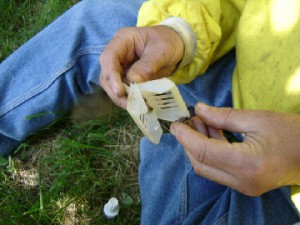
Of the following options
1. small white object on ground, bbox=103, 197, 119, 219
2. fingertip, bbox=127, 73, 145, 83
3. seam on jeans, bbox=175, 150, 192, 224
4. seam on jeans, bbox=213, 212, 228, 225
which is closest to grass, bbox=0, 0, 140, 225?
small white object on ground, bbox=103, 197, 119, 219

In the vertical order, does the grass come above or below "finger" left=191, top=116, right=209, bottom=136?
below

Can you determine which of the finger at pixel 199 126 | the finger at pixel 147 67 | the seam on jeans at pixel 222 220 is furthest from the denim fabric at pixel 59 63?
the seam on jeans at pixel 222 220

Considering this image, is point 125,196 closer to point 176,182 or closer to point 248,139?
point 176,182

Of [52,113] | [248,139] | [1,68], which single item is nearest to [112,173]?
[52,113]

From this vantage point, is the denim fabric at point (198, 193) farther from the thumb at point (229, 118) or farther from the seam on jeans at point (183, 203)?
the thumb at point (229, 118)

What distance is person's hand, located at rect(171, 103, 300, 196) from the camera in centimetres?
69

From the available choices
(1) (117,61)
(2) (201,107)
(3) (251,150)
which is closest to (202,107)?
(2) (201,107)

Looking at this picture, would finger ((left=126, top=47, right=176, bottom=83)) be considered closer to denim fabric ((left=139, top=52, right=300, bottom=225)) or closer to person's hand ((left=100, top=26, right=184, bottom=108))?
person's hand ((left=100, top=26, right=184, bottom=108))

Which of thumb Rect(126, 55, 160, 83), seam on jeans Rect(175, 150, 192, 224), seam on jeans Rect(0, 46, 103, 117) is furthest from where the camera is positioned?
seam on jeans Rect(0, 46, 103, 117)

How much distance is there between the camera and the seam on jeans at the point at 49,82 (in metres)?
1.10

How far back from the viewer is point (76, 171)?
1200 mm

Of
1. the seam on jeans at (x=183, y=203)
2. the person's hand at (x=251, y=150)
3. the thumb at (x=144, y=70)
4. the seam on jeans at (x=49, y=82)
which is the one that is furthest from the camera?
the seam on jeans at (x=49, y=82)

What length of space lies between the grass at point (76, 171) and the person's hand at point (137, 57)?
414mm

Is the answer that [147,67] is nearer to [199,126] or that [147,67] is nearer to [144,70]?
[144,70]
